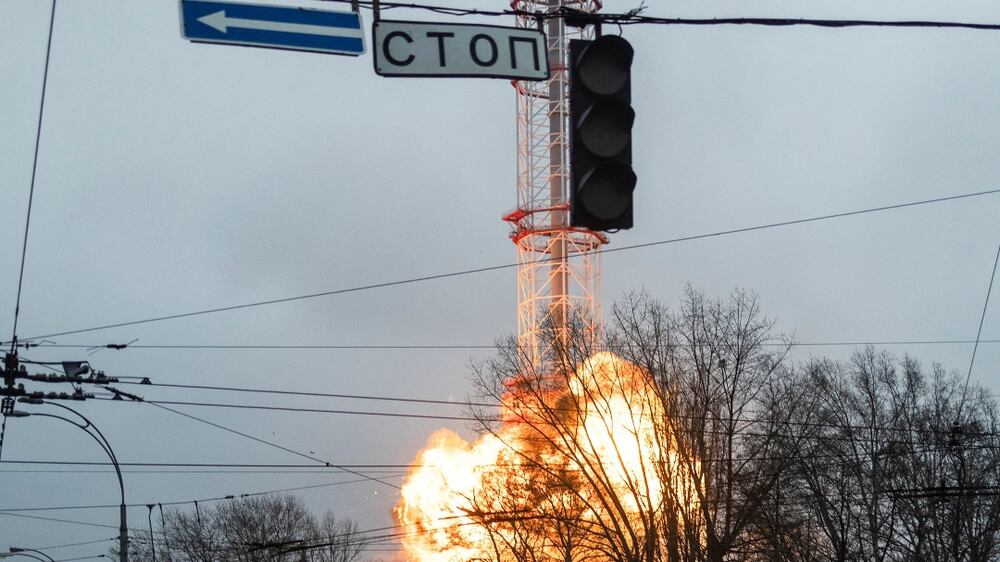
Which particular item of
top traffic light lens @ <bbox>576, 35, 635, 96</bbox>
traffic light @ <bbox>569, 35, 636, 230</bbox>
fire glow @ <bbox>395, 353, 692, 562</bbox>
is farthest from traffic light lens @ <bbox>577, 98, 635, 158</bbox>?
fire glow @ <bbox>395, 353, 692, 562</bbox>

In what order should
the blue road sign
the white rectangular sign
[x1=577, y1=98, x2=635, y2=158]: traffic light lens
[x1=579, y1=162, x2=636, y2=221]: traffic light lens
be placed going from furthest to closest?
the white rectangular sign
the blue road sign
[x1=577, y1=98, x2=635, y2=158]: traffic light lens
[x1=579, y1=162, x2=636, y2=221]: traffic light lens

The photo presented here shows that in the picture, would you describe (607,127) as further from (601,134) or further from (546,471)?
(546,471)

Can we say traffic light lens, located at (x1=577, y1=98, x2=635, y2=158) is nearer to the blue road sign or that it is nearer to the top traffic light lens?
the top traffic light lens

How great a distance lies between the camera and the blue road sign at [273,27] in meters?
9.22

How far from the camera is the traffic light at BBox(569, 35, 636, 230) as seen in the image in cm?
895

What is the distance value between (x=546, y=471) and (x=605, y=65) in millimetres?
29518

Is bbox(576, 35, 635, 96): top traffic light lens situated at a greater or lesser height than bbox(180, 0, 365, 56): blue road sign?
lesser

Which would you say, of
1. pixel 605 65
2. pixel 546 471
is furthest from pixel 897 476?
pixel 605 65

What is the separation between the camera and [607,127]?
9117 mm

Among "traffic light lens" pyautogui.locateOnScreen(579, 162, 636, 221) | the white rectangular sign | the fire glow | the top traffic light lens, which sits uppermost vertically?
the fire glow

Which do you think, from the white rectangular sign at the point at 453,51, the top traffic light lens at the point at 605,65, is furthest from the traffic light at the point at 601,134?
the white rectangular sign at the point at 453,51

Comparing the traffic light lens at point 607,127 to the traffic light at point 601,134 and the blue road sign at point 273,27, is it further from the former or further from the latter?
the blue road sign at point 273,27

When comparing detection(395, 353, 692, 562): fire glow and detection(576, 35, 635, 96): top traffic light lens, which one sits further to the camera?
detection(395, 353, 692, 562): fire glow

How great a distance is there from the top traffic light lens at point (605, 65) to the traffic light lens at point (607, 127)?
5.2 inches
